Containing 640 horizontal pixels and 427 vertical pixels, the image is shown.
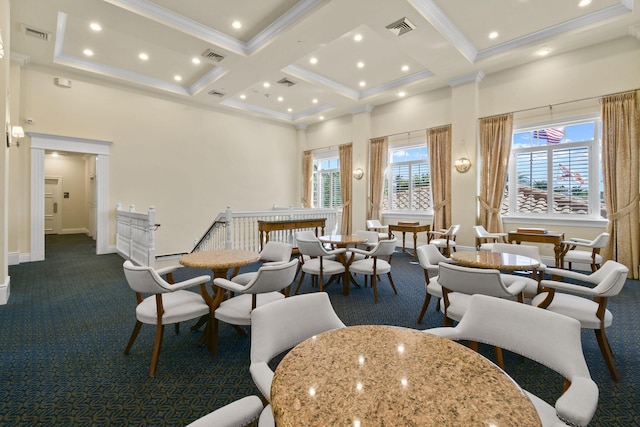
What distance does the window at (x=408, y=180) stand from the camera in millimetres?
8117

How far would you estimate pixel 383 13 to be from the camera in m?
4.48

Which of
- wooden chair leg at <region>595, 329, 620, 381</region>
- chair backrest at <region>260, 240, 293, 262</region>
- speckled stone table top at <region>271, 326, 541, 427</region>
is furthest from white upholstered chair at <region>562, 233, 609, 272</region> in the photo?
speckled stone table top at <region>271, 326, 541, 427</region>

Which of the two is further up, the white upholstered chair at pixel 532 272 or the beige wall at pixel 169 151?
the beige wall at pixel 169 151

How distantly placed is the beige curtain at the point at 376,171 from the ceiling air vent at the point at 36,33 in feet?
24.4

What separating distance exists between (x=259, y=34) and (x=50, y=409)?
5.71 meters

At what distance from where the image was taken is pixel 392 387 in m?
0.95

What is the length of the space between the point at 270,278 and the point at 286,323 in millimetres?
889

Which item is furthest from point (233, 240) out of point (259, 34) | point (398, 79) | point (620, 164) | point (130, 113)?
point (620, 164)

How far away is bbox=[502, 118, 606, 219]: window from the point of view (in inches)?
222

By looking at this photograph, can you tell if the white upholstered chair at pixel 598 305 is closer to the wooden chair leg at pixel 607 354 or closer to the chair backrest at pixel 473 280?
the wooden chair leg at pixel 607 354

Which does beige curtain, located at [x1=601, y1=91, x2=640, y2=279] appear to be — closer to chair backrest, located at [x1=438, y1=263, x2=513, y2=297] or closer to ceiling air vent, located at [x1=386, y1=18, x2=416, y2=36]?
ceiling air vent, located at [x1=386, y1=18, x2=416, y2=36]

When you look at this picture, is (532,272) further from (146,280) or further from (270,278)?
Answer: (146,280)

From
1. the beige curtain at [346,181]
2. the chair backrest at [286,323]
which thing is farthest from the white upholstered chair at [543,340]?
the beige curtain at [346,181]

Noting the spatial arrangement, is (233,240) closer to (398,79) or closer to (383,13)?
(383,13)
